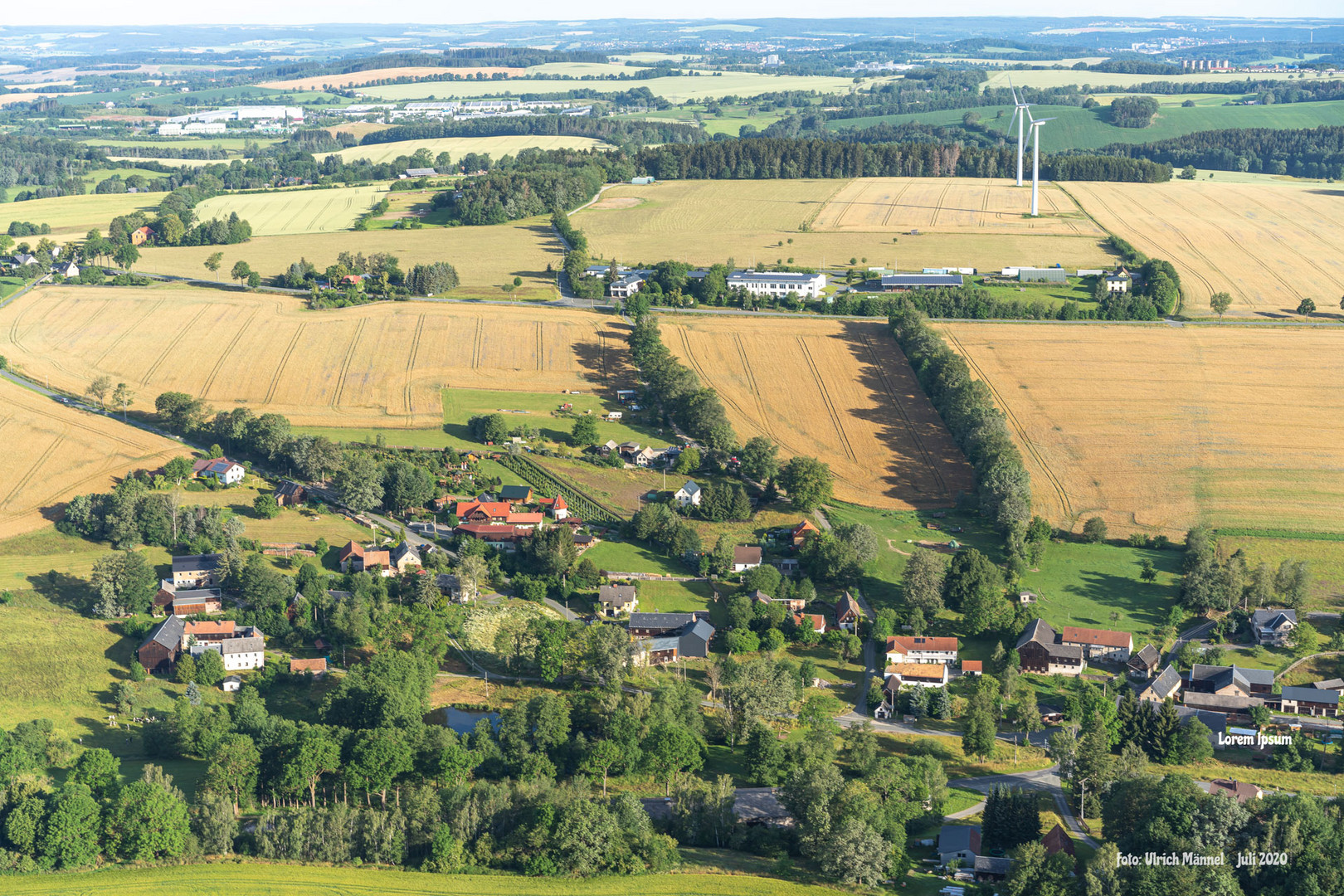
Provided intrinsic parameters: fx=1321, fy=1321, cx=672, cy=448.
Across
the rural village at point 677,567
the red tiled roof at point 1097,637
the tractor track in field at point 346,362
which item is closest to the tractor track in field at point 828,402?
the rural village at point 677,567

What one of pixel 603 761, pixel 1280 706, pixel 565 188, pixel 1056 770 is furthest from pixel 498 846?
pixel 565 188

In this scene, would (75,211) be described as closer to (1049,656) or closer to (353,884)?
(353,884)

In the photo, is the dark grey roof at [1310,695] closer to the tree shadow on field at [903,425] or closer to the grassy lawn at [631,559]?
the tree shadow on field at [903,425]

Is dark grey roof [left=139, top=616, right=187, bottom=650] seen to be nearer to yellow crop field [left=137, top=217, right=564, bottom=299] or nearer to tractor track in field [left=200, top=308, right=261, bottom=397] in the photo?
tractor track in field [left=200, top=308, right=261, bottom=397]

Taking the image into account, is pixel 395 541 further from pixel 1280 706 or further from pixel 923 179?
pixel 923 179

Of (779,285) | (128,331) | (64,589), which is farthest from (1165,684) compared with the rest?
(128,331)

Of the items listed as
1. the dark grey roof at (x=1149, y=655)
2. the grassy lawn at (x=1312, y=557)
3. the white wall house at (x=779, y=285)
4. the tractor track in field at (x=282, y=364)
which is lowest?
the dark grey roof at (x=1149, y=655)
